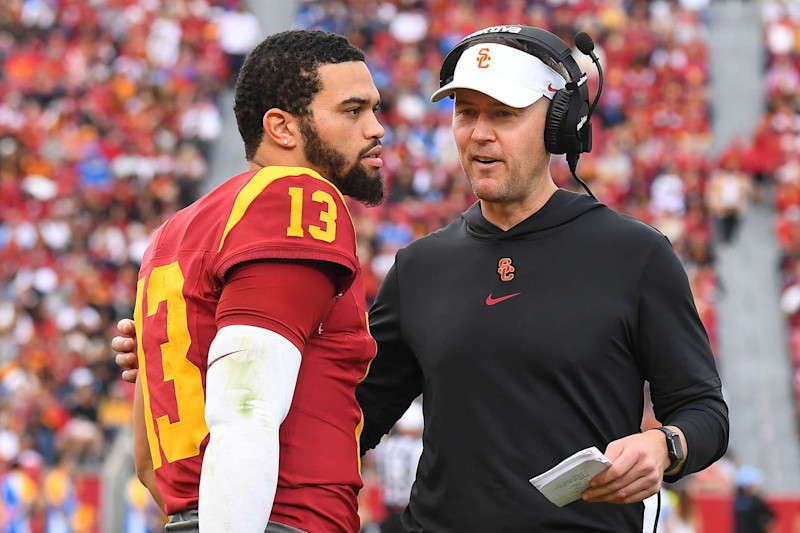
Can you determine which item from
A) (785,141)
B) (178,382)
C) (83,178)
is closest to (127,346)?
(178,382)

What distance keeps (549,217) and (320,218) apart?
2.85 feet

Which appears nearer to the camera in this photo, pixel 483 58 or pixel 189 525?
pixel 189 525

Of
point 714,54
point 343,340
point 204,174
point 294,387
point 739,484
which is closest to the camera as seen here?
point 294,387

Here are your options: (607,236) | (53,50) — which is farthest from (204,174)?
(607,236)

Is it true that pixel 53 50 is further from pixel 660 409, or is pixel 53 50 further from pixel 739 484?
pixel 660 409

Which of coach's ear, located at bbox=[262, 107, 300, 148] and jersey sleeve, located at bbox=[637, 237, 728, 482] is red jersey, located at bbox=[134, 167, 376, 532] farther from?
jersey sleeve, located at bbox=[637, 237, 728, 482]

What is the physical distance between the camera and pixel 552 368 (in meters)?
3.03

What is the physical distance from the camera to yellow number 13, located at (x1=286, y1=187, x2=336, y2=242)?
254 centimetres

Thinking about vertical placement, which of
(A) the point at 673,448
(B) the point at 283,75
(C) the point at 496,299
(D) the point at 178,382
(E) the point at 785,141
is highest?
(E) the point at 785,141

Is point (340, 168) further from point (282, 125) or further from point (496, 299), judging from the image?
point (496, 299)

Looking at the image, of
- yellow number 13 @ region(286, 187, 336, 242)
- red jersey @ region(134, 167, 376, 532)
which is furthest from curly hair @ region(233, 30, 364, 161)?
yellow number 13 @ region(286, 187, 336, 242)

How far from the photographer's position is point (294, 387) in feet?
8.39

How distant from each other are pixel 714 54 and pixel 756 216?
459cm

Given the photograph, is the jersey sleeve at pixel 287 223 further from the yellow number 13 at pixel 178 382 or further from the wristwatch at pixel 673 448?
the wristwatch at pixel 673 448
